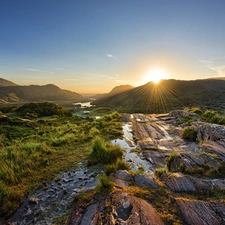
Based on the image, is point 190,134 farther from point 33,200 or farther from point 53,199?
point 33,200

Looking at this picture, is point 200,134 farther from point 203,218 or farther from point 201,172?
point 203,218

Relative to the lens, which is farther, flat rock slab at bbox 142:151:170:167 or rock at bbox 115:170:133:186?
flat rock slab at bbox 142:151:170:167

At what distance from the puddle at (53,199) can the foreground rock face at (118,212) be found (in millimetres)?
847

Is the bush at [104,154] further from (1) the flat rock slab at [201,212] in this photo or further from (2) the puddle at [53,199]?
(1) the flat rock slab at [201,212]

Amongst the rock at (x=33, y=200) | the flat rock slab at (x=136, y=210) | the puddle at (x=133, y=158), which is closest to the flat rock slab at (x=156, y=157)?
the puddle at (x=133, y=158)

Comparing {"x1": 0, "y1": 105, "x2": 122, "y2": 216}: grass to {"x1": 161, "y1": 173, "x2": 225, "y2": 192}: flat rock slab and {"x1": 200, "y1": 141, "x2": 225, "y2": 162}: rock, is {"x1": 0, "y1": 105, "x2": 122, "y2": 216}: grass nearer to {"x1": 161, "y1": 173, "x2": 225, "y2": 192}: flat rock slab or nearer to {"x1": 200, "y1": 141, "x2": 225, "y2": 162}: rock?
{"x1": 161, "y1": 173, "x2": 225, "y2": 192}: flat rock slab

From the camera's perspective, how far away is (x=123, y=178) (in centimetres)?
616

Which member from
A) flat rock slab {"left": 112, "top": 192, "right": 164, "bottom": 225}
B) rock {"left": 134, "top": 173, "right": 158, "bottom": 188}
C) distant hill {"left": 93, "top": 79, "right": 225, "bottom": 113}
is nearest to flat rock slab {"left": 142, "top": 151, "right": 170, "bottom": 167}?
rock {"left": 134, "top": 173, "right": 158, "bottom": 188}

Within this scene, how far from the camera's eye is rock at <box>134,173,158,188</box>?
559 cm

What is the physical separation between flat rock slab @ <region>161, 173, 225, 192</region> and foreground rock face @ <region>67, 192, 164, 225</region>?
1520 millimetres

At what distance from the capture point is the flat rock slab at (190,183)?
5.22m

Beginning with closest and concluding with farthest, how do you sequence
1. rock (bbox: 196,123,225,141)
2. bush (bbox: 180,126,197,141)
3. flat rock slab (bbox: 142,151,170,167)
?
flat rock slab (bbox: 142,151,170,167), rock (bbox: 196,123,225,141), bush (bbox: 180,126,197,141)

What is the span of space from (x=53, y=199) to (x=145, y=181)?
11.5ft

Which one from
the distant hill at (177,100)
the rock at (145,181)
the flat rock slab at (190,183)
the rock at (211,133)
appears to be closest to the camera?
the flat rock slab at (190,183)
